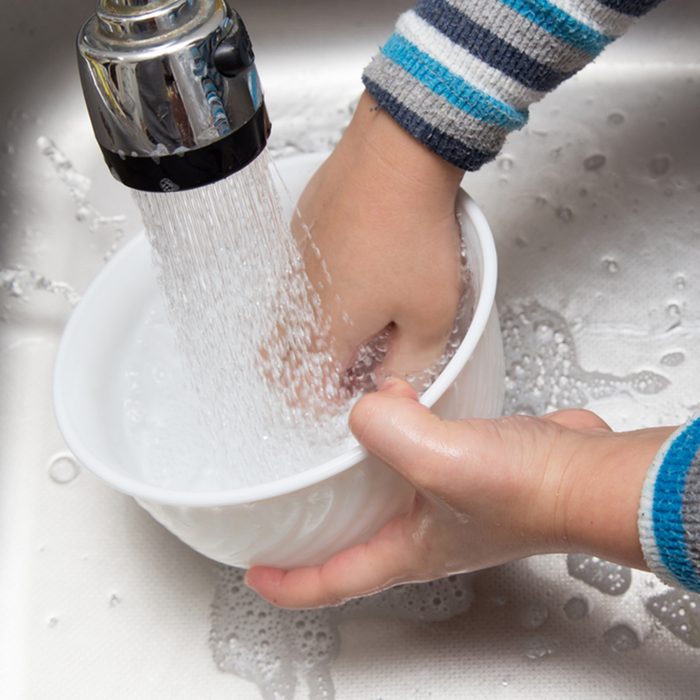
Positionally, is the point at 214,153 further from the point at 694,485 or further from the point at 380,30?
the point at 380,30

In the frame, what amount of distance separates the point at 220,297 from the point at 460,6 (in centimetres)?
17

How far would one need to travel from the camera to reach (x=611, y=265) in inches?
26.7

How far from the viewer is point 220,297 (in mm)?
446

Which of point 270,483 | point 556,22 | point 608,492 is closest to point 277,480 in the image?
point 270,483

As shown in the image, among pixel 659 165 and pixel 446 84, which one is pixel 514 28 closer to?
pixel 446 84

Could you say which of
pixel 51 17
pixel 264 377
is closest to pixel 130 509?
pixel 264 377

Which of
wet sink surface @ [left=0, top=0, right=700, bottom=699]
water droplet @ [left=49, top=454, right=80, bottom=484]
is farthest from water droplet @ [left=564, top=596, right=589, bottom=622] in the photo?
water droplet @ [left=49, top=454, right=80, bottom=484]

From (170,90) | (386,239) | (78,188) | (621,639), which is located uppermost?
(170,90)

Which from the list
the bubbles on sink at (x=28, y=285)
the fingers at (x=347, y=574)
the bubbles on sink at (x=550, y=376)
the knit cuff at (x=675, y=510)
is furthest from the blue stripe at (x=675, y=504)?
the bubbles on sink at (x=28, y=285)

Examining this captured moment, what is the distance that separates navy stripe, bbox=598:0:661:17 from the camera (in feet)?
1.46

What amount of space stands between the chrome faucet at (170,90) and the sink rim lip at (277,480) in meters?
0.13

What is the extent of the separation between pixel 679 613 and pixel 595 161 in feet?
1.14

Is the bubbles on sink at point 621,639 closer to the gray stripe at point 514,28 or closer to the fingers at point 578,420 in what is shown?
the fingers at point 578,420

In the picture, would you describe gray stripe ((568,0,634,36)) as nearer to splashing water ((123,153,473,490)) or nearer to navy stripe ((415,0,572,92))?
navy stripe ((415,0,572,92))
